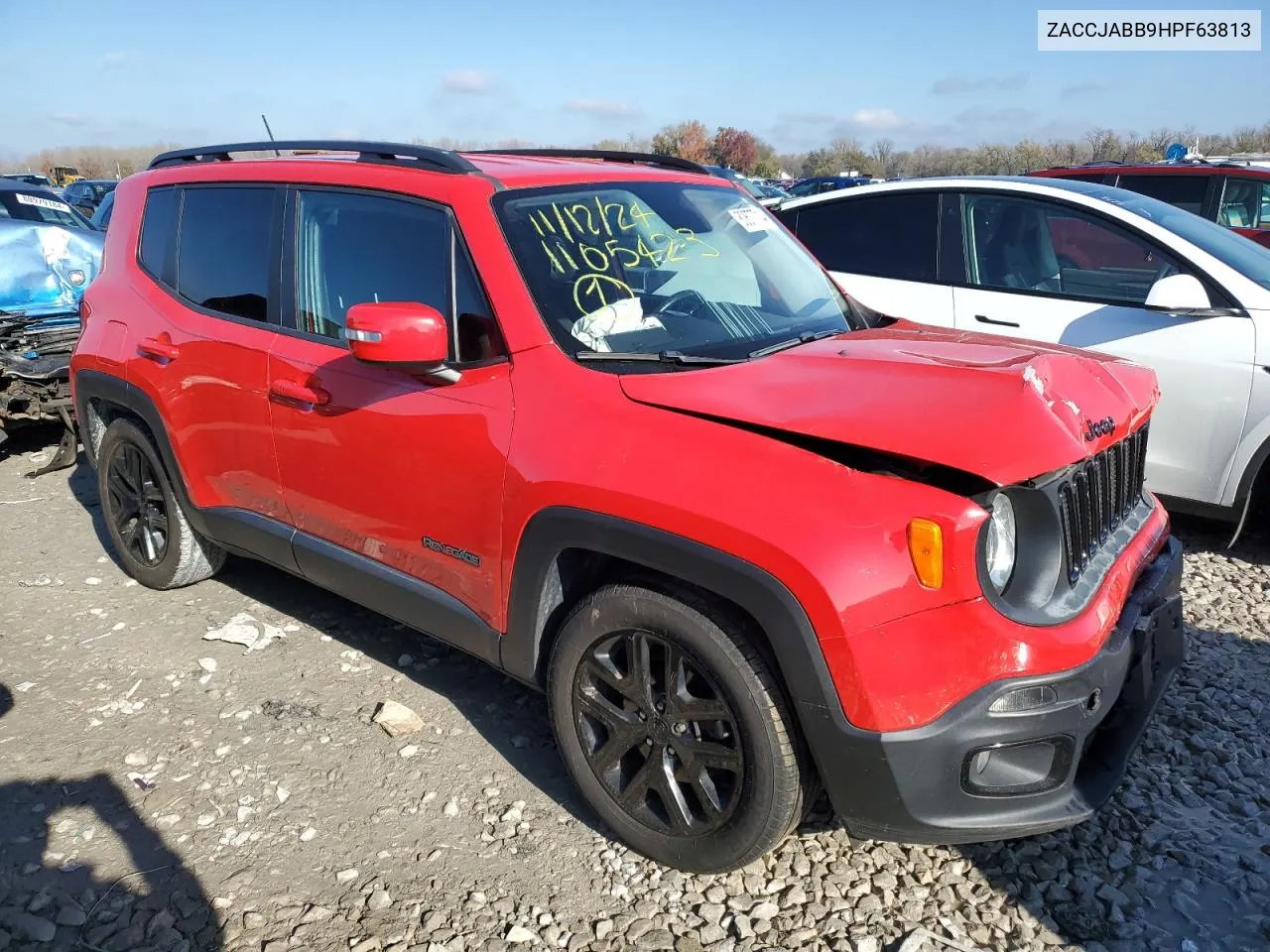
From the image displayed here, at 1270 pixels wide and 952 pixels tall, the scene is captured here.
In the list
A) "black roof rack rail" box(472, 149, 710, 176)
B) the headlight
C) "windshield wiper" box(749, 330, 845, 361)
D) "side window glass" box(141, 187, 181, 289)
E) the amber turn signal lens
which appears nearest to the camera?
the amber turn signal lens

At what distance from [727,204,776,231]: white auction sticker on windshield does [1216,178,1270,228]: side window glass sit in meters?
6.89

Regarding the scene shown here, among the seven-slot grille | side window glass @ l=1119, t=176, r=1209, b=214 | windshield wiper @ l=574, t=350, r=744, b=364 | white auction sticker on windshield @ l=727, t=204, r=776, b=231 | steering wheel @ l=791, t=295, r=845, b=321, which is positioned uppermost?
white auction sticker on windshield @ l=727, t=204, r=776, b=231

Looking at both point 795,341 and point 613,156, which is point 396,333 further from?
point 613,156

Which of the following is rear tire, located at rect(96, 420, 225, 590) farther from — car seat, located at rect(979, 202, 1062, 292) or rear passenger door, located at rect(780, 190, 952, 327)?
car seat, located at rect(979, 202, 1062, 292)

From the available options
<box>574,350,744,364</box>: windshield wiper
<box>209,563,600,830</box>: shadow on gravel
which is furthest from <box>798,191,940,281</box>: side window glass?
<box>209,563,600,830</box>: shadow on gravel

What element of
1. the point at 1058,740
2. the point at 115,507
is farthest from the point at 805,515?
the point at 115,507

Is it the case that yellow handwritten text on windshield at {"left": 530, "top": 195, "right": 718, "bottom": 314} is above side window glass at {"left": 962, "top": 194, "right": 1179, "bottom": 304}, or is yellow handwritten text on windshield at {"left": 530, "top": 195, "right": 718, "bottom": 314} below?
above

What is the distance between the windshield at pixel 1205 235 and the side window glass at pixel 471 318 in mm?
3612

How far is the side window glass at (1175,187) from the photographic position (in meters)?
8.60

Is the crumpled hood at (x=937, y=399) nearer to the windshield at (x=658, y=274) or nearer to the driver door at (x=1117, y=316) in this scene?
the windshield at (x=658, y=274)

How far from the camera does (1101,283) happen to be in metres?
4.91

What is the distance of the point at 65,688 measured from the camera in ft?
12.1

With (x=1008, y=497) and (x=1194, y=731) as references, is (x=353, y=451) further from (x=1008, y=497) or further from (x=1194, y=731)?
(x=1194, y=731)

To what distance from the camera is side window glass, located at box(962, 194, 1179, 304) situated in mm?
4773
